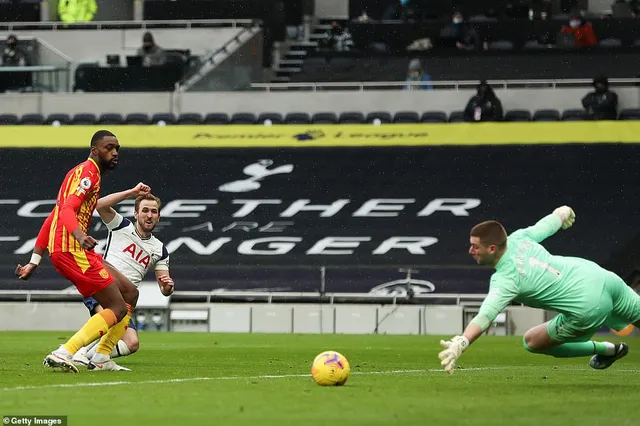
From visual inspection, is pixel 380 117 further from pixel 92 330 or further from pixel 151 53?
pixel 92 330

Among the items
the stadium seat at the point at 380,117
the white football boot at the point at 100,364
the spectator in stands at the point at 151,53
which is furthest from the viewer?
the spectator in stands at the point at 151,53

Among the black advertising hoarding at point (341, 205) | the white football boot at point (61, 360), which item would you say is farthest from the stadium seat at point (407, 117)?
the white football boot at point (61, 360)

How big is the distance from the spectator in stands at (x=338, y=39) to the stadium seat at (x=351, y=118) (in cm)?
308

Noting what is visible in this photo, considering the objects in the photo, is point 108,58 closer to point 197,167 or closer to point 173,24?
point 173,24

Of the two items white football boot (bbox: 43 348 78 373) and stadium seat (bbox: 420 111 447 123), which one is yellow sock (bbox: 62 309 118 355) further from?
stadium seat (bbox: 420 111 447 123)

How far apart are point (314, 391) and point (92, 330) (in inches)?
102

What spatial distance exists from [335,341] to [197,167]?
10454 mm

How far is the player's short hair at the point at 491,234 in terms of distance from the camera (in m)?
10.3

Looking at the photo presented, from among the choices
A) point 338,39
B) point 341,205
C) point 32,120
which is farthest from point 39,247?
point 338,39

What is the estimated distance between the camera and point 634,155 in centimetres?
2906

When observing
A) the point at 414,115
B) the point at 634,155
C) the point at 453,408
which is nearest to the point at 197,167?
the point at 414,115

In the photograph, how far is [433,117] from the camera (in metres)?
30.9

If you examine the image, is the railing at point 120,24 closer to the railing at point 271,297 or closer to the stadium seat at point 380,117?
the stadium seat at point 380,117

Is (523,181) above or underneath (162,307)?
above
